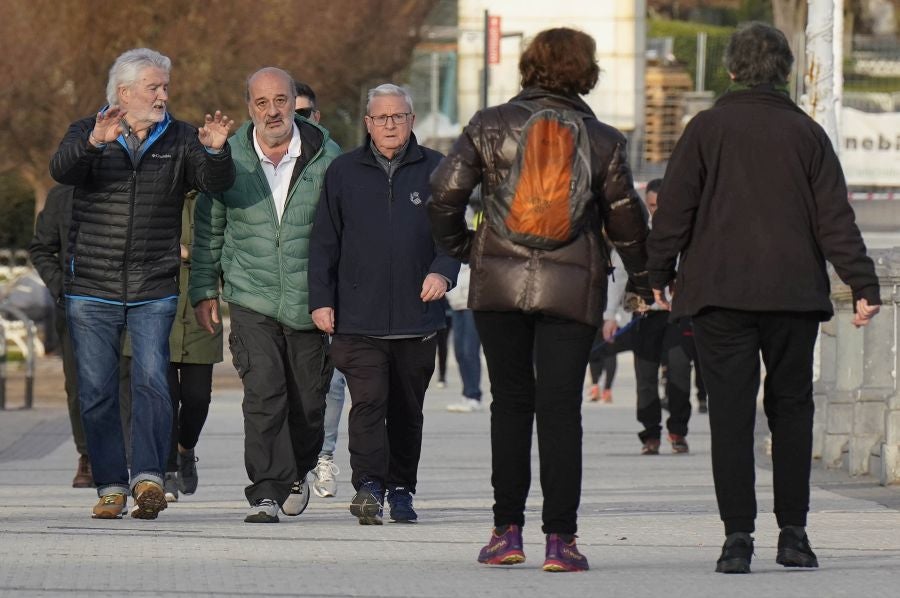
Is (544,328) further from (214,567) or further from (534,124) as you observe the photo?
(214,567)

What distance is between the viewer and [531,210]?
6.96 metres

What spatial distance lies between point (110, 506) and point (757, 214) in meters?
3.12

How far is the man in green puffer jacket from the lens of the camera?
29.2ft

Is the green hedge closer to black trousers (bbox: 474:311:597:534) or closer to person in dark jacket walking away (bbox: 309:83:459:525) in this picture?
person in dark jacket walking away (bbox: 309:83:459:525)

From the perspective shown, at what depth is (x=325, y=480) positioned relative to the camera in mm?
10422

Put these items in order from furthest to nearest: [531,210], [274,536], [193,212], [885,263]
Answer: [885,263] < [193,212] < [274,536] < [531,210]

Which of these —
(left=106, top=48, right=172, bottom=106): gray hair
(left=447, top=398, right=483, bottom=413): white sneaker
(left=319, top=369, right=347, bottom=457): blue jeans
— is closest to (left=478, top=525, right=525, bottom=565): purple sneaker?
(left=106, top=48, right=172, bottom=106): gray hair

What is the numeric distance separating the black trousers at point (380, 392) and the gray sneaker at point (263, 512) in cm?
33

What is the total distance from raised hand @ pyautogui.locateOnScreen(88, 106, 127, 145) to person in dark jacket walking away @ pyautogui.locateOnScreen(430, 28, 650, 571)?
1786mm

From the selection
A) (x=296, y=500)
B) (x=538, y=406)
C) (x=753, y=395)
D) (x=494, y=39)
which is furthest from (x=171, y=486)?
(x=494, y=39)

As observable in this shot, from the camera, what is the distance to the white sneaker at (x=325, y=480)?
34.2 feet

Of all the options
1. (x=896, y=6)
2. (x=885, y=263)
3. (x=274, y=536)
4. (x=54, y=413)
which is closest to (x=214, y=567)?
(x=274, y=536)

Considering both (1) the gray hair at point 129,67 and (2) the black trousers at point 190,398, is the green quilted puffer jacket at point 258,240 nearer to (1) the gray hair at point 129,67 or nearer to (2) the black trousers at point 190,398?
(1) the gray hair at point 129,67

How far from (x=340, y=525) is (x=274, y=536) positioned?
1.99 ft
